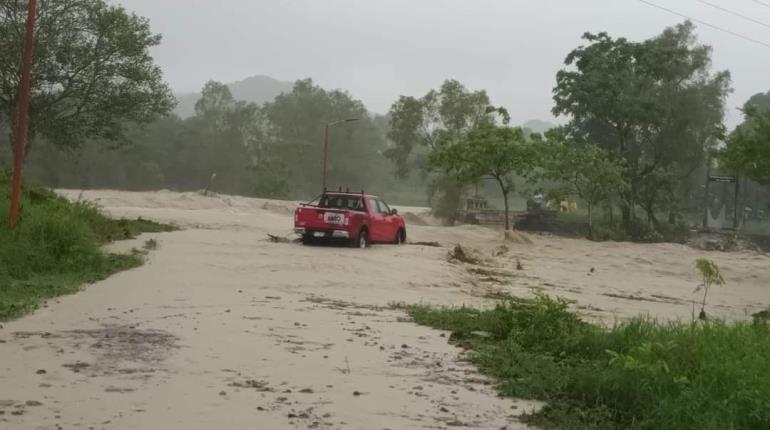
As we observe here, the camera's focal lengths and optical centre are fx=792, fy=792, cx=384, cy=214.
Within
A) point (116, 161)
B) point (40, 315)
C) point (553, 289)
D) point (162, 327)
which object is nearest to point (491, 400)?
point (162, 327)

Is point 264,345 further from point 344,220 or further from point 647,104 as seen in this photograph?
point 647,104

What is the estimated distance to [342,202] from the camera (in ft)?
78.7

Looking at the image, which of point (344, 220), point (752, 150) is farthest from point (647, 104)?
point (344, 220)

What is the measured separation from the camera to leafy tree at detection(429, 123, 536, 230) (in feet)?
119

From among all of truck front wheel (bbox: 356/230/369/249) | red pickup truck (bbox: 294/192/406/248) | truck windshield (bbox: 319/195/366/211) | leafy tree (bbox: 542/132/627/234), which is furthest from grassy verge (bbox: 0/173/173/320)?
leafy tree (bbox: 542/132/627/234)

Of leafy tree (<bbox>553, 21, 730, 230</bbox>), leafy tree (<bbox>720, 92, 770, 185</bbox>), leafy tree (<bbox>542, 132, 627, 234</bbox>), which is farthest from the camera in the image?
leafy tree (<bbox>553, 21, 730, 230</bbox>)

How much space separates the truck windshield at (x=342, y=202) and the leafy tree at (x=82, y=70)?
12.4 meters

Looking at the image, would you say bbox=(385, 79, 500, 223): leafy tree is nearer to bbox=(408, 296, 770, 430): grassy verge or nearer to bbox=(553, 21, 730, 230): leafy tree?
bbox=(553, 21, 730, 230): leafy tree

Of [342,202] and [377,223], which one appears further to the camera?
[377,223]

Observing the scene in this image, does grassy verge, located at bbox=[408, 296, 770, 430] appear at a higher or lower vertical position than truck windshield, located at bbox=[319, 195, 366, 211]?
→ lower

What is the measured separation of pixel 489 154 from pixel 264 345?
29.0 meters

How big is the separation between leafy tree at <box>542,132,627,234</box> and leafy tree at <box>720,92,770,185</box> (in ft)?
40.1

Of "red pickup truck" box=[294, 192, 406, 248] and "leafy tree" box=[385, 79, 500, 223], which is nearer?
"red pickup truck" box=[294, 192, 406, 248]

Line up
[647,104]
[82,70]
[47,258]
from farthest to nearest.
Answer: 1. [647,104]
2. [82,70]
3. [47,258]
